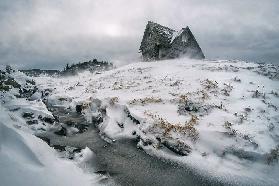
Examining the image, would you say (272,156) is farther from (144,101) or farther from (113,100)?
(113,100)

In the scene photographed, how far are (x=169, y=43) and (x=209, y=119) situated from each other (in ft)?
98.8

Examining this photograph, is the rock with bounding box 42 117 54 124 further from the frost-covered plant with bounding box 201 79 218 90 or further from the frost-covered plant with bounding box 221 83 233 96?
the frost-covered plant with bounding box 221 83 233 96

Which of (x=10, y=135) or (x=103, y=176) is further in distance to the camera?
(x=103, y=176)

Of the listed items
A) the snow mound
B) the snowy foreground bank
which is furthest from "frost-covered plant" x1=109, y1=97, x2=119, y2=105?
the snow mound

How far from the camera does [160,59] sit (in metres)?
49.7

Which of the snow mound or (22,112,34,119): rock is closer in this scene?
the snow mound

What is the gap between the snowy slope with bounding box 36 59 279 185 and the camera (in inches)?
642


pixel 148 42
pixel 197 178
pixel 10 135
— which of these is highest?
pixel 148 42

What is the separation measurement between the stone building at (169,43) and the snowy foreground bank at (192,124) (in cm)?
1560

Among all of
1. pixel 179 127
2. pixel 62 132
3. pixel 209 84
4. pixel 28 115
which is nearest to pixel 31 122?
pixel 28 115

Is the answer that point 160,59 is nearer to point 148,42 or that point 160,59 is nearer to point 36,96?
point 148,42

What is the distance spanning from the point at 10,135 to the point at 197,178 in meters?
8.36

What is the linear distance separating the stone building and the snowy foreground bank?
15.6 meters

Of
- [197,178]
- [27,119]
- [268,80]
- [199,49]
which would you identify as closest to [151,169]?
[197,178]
